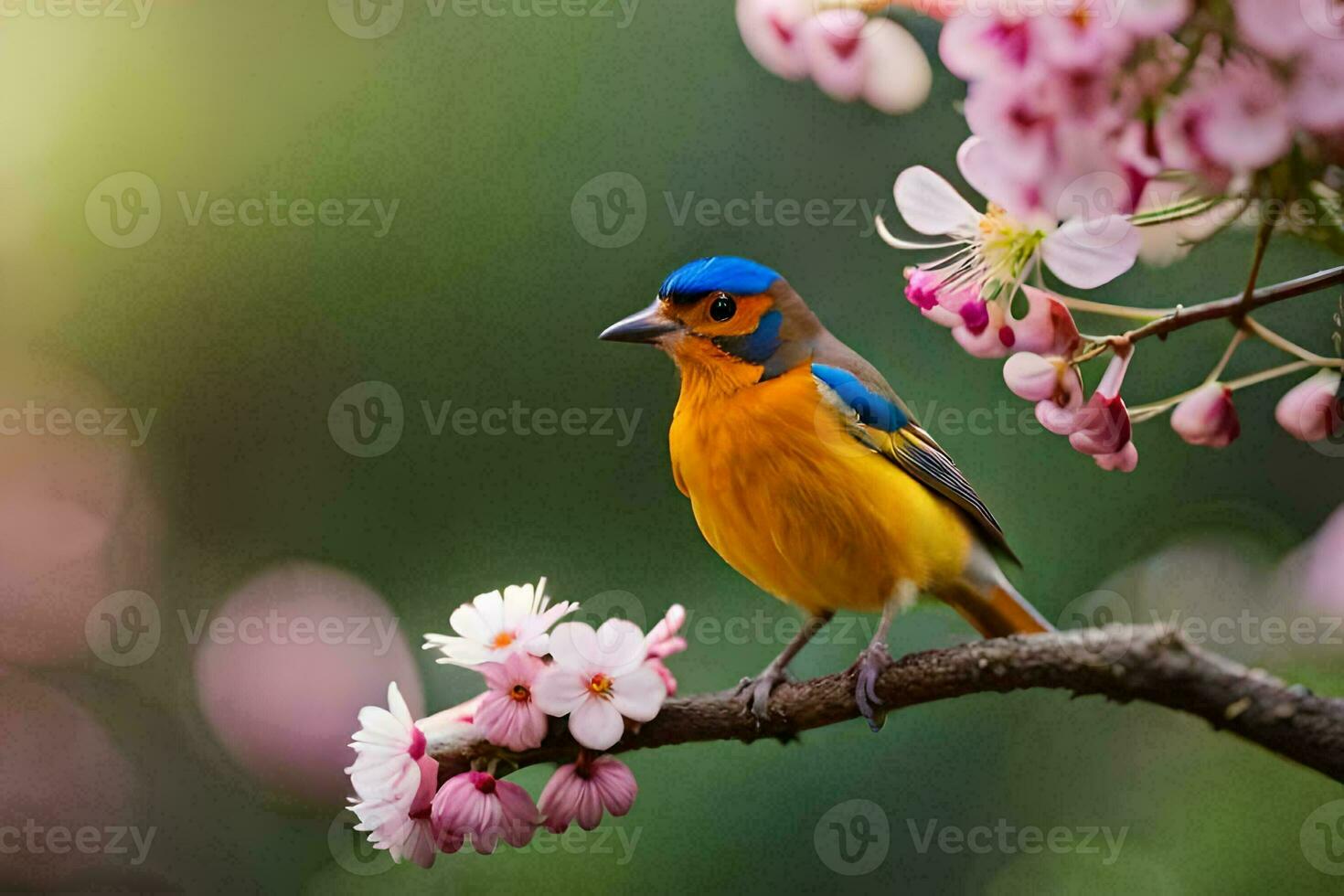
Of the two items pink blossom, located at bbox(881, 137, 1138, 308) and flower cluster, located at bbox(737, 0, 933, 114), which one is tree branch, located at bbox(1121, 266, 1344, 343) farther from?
flower cluster, located at bbox(737, 0, 933, 114)

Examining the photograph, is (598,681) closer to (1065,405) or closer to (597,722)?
(597,722)

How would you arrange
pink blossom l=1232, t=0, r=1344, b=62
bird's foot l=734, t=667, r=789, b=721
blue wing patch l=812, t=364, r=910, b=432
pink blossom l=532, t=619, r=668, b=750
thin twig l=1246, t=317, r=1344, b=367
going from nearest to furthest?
pink blossom l=1232, t=0, r=1344, b=62
thin twig l=1246, t=317, r=1344, b=367
pink blossom l=532, t=619, r=668, b=750
bird's foot l=734, t=667, r=789, b=721
blue wing patch l=812, t=364, r=910, b=432

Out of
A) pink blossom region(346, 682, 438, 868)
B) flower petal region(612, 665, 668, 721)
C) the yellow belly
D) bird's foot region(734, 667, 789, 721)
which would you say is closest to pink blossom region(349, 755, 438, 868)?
pink blossom region(346, 682, 438, 868)

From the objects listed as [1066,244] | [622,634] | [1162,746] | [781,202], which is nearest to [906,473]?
[622,634]

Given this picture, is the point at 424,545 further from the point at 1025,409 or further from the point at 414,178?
the point at 1025,409

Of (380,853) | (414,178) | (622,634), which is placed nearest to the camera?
(622,634)

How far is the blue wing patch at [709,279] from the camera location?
983mm

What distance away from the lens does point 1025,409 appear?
1484 millimetres

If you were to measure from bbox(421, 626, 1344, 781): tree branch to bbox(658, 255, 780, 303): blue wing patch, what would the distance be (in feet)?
0.97

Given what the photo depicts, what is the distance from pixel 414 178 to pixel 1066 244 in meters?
1.42

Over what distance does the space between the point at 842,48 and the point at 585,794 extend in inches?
18.4

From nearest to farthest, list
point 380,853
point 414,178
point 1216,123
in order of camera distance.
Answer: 1. point 1216,123
2. point 380,853
3. point 414,178

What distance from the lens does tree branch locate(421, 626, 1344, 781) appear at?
61 centimetres

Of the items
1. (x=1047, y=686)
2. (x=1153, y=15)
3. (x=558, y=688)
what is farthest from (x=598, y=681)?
(x=1153, y=15)
